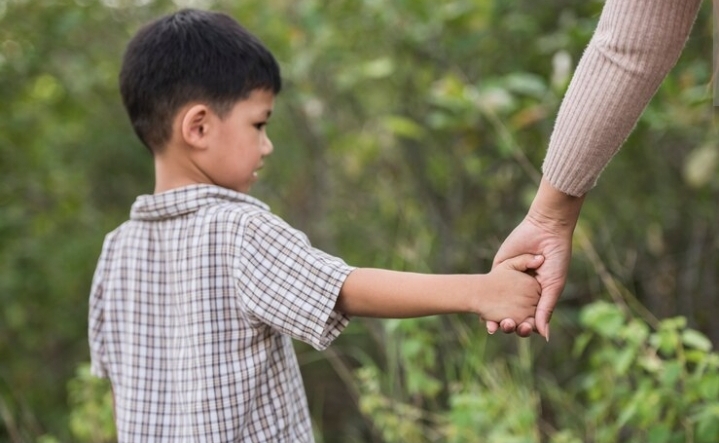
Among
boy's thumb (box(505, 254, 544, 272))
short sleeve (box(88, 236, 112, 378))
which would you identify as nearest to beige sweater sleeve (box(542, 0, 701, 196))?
boy's thumb (box(505, 254, 544, 272))

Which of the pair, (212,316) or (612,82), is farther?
(212,316)

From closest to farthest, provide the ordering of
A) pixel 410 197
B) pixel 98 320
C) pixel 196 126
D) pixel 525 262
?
pixel 525 262, pixel 196 126, pixel 98 320, pixel 410 197

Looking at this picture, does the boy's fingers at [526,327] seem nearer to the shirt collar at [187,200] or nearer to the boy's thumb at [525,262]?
the boy's thumb at [525,262]

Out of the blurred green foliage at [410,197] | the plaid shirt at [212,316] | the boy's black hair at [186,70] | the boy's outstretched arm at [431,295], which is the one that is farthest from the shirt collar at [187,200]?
the blurred green foliage at [410,197]

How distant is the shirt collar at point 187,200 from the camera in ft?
5.25

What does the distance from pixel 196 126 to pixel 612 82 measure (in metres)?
0.73

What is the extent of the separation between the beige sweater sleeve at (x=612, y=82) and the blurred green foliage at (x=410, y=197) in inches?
27.0

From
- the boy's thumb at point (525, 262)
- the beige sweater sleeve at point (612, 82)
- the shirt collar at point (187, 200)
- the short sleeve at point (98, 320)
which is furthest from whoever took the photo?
the short sleeve at point (98, 320)

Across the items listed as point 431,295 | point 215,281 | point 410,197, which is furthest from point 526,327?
point 410,197

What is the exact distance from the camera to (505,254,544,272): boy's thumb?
1495 millimetres

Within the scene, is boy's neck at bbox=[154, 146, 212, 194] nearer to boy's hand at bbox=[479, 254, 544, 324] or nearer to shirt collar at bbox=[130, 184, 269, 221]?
shirt collar at bbox=[130, 184, 269, 221]

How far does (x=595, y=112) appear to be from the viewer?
145 cm

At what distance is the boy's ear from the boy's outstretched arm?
0.42 metres

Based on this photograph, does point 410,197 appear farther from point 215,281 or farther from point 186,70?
point 215,281
